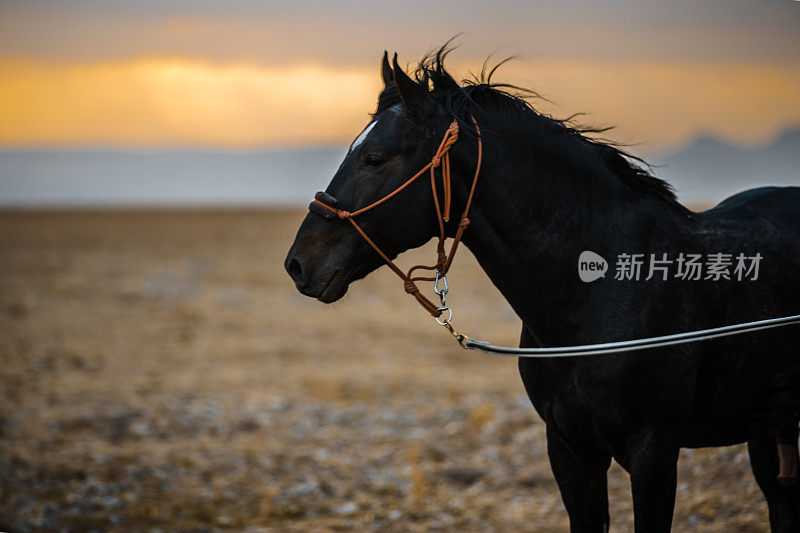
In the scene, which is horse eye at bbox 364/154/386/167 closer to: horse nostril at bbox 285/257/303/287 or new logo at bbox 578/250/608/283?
horse nostril at bbox 285/257/303/287

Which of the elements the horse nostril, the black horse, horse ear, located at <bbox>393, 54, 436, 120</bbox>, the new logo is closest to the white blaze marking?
the black horse

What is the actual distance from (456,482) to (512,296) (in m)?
3.56

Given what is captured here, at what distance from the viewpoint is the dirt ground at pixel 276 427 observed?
526cm

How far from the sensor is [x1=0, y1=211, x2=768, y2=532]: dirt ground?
17.3 ft

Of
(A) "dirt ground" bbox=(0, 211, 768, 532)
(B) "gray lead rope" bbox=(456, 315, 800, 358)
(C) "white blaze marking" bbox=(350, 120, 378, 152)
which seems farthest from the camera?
(A) "dirt ground" bbox=(0, 211, 768, 532)

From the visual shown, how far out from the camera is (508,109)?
271cm

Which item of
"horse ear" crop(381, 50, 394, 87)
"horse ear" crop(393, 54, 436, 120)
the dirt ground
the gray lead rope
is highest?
"horse ear" crop(381, 50, 394, 87)

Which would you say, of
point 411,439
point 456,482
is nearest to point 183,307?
point 411,439

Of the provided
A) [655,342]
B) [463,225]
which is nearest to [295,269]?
[463,225]

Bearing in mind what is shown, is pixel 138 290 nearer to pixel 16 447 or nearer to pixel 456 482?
pixel 16 447

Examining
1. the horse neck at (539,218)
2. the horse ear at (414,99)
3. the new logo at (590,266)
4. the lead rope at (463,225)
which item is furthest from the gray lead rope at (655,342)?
the horse ear at (414,99)

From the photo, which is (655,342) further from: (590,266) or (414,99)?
(414,99)

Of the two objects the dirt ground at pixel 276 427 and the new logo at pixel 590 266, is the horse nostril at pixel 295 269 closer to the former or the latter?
the dirt ground at pixel 276 427

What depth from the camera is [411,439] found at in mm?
6891
